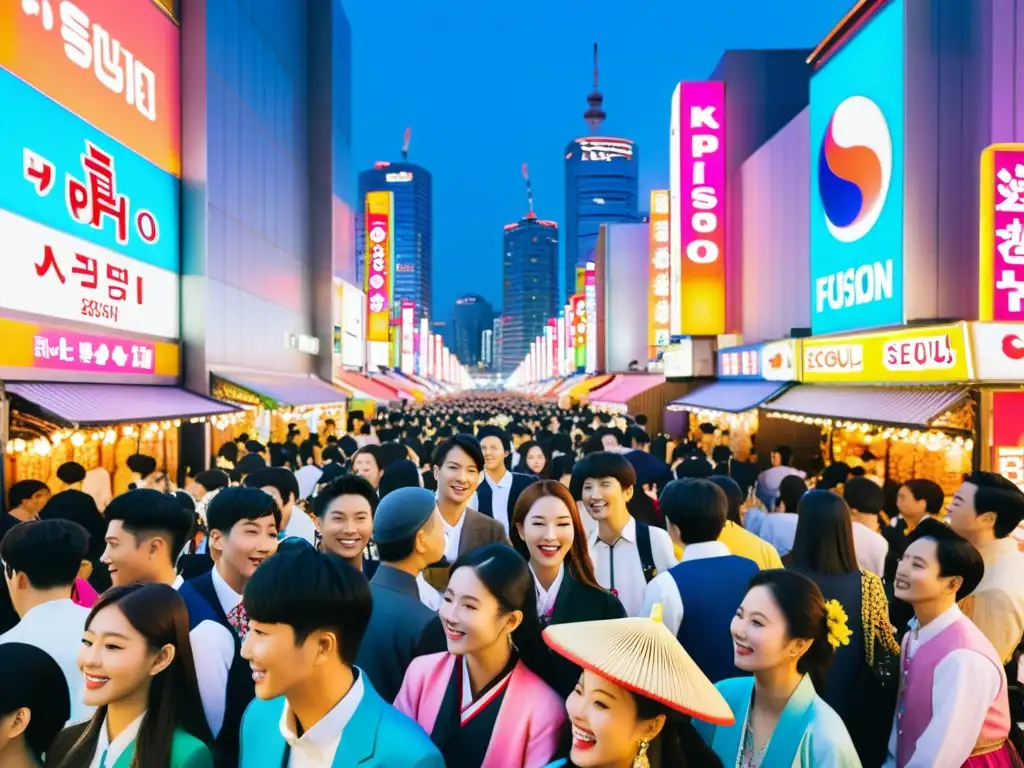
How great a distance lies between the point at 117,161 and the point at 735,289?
52.8ft

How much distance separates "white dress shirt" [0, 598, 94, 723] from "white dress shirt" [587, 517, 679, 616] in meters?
2.68

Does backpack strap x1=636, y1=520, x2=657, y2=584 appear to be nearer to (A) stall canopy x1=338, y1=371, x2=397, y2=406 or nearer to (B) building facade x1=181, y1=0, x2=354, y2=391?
(B) building facade x1=181, y1=0, x2=354, y2=391

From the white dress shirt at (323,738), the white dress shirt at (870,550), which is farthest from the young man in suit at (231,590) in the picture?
the white dress shirt at (870,550)

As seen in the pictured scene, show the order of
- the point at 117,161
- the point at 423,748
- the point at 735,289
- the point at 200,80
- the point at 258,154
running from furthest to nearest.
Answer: the point at 735,289
the point at 258,154
the point at 200,80
the point at 117,161
the point at 423,748

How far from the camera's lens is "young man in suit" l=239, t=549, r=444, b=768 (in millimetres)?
2064

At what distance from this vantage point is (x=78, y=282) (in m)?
11.2

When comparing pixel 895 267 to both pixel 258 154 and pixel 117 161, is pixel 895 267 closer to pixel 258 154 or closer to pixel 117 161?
pixel 117 161

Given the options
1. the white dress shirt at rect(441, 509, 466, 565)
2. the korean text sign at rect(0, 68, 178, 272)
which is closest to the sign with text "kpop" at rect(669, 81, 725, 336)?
the korean text sign at rect(0, 68, 178, 272)

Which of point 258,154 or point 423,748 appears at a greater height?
point 258,154

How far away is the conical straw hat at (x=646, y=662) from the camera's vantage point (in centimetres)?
189

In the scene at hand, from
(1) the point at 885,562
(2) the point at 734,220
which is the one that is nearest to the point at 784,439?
(2) the point at 734,220

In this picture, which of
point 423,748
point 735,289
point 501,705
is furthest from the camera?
point 735,289

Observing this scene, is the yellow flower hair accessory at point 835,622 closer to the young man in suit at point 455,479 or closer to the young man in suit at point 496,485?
the young man in suit at point 455,479

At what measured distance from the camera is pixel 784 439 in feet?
58.4
